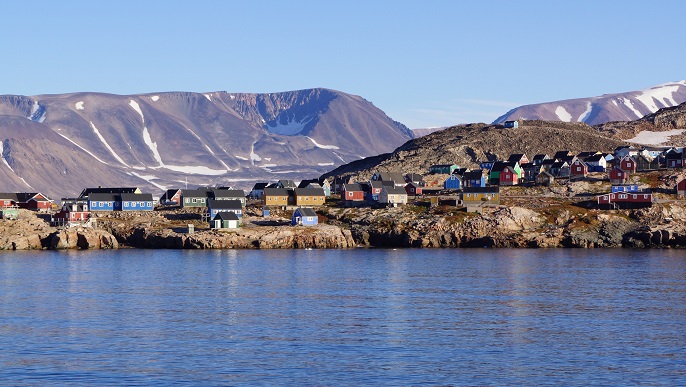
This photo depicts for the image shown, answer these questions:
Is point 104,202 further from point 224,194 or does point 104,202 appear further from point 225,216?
point 225,216

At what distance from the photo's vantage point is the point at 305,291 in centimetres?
8581

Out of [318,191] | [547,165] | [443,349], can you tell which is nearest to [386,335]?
[443,349]

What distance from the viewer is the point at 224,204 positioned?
6088 inches

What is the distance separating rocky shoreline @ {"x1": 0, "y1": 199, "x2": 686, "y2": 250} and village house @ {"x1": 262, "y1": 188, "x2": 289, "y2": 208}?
17543mm

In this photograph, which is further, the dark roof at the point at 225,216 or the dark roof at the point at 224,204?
the dark roof at the point at 224,204

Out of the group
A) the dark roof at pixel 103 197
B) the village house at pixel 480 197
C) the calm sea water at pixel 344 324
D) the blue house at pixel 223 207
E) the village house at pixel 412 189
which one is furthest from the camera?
the village house at pixel 412 189

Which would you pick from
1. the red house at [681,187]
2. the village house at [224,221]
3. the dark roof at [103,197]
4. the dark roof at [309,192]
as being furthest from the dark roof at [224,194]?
the red house at [681,187]

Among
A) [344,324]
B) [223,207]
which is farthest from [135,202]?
[344,324]

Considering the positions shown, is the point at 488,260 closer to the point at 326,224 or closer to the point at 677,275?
the point at 677,275

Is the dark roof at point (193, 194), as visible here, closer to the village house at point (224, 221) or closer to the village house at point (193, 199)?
the village house at point (193, 199)

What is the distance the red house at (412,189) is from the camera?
582 feet

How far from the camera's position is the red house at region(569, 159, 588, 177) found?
186375mm

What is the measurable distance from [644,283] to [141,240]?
78.7 meters

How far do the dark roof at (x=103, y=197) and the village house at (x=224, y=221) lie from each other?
2795 cm
